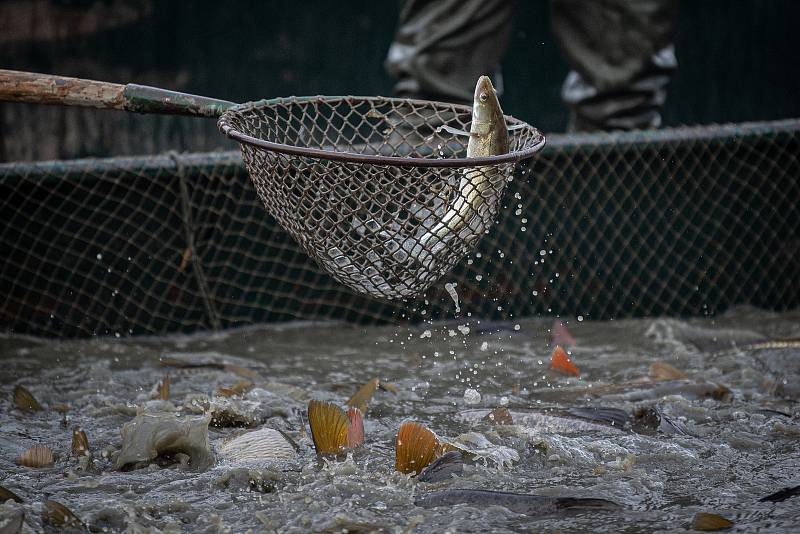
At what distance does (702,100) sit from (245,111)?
4161 millimetres

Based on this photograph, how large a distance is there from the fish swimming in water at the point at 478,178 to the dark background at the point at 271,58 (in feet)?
10.6

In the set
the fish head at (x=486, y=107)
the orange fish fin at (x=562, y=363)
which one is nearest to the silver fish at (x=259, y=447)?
the fish head at (x=486, y=107)

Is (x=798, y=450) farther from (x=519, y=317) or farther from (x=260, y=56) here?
(x=260, y=56)

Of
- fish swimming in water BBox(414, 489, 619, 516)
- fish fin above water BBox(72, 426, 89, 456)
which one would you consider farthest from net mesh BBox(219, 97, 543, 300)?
fish fin above water BBox(72, 426, 89, 456)

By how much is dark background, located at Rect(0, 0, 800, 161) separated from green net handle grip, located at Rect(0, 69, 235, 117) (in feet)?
9.16

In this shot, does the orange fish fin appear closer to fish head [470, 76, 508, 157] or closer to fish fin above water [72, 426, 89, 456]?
fish head [470, 76, 508, 157]

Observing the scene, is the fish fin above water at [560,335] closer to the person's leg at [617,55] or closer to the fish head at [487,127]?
the person's leg at [617,55]

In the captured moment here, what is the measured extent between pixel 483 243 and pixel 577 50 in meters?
0.97

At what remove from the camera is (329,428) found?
2861 millimetres

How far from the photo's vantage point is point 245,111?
296cm

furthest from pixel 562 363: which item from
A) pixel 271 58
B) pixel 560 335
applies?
pixel 271 58

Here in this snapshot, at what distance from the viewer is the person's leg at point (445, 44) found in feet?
14.3

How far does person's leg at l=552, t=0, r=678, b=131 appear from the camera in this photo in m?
4.46

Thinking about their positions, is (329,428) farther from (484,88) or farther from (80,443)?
(484,88)
